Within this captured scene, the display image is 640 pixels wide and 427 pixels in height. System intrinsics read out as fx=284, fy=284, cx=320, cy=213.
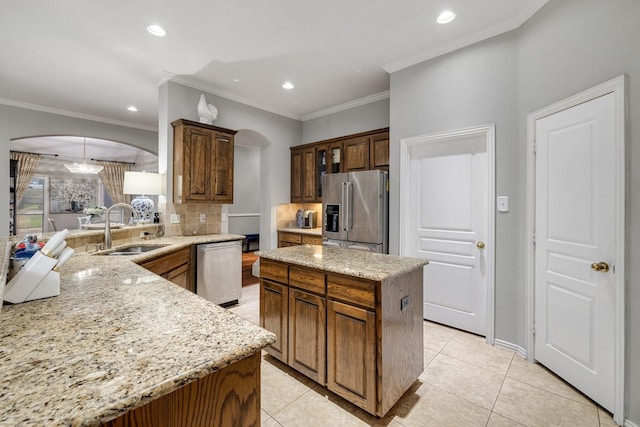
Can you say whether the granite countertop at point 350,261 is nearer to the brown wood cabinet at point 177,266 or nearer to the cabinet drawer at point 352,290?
the cabinet drawer at point 352,290

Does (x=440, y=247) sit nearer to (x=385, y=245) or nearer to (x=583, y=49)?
(x=385, y=245)

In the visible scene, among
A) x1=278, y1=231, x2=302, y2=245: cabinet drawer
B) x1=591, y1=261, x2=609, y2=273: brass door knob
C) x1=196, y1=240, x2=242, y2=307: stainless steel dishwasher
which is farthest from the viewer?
x1=278, y1=231, x2=302, y2=245: cabinet drawer

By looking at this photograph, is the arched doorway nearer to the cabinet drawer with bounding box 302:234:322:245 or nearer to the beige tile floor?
the cabinet drawer with bounding box 302:234:322:245

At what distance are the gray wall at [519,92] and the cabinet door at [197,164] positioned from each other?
232 centimetres

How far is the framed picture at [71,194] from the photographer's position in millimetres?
7672

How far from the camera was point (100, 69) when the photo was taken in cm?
336

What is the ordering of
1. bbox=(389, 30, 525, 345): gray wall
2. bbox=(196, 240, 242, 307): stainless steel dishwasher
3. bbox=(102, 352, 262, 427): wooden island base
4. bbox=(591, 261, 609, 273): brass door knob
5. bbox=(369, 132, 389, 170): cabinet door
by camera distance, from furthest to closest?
bbox=(369, 132, 389, 170): cabinet door
bbox=(196, 240, 242, 307): stainless steel dishwasher
bbox=(389, 30, 525, 345): gray wall
bbox=(591, 261, 609, 273): brass door knob
bbox=(102, 352, 262, 427): wooden island base

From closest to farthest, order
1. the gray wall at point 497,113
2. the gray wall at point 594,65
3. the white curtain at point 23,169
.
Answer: the gray wall at point 594,65
the gray wall at point 497,113
the white curtain at point 23,169

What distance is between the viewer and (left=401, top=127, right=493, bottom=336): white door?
2795 millimetres

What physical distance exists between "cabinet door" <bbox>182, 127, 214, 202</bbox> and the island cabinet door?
8.13 ft

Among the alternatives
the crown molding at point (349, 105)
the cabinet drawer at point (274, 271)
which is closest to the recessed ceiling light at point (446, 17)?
the crown molding at point (349, 105)

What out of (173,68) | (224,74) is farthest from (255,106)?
(173,68)

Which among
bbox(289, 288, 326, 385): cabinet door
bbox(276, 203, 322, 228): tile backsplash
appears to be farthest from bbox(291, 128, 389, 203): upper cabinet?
bbox(289, 288, 326, 385): cabinet door

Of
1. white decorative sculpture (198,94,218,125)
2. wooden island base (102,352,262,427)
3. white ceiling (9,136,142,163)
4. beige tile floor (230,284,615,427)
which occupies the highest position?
white ceiling (9,136,142,163)
